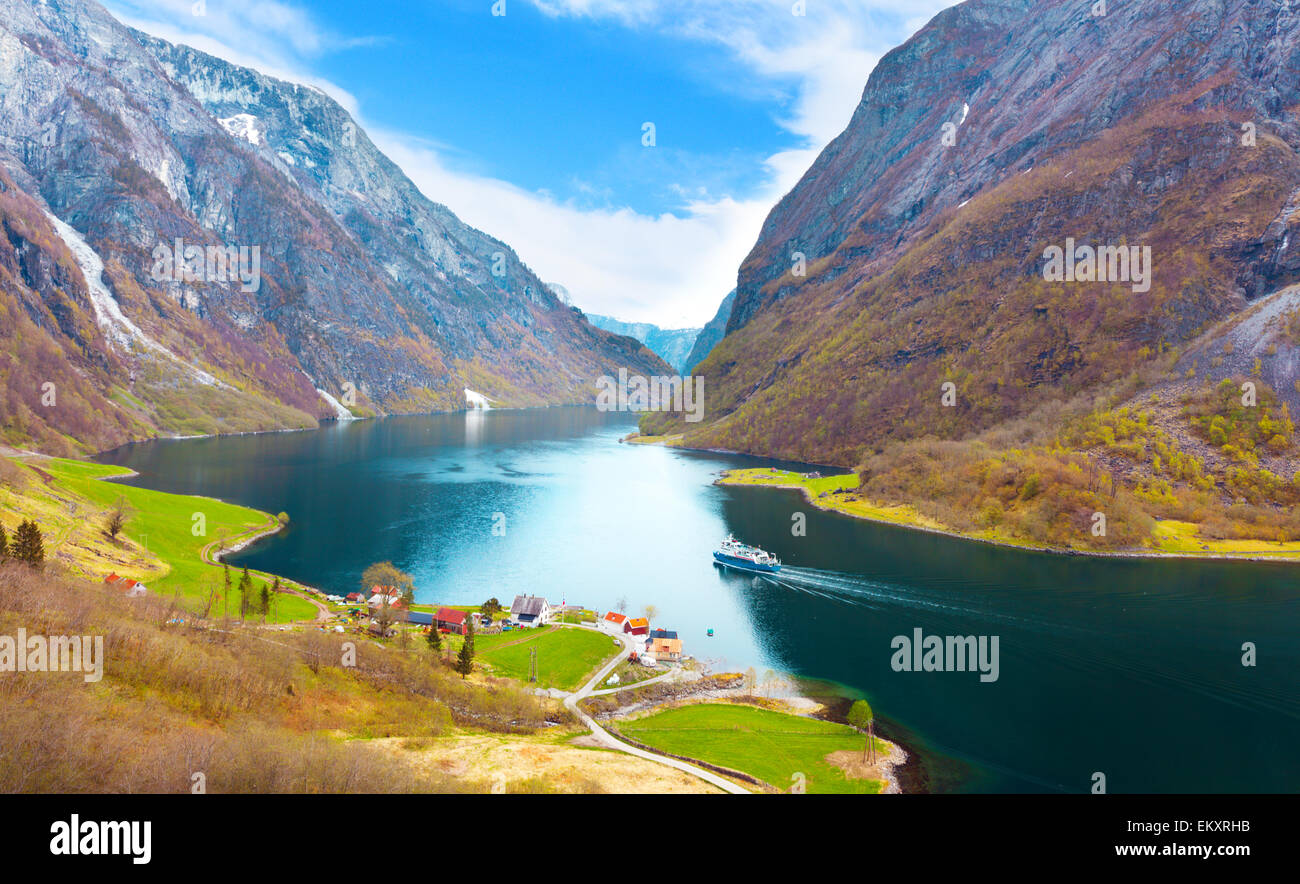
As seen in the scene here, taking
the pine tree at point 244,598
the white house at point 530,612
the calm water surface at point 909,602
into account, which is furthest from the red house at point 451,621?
the pine tree at point 244,598

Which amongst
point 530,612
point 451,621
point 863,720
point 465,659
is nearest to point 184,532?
point 451,621

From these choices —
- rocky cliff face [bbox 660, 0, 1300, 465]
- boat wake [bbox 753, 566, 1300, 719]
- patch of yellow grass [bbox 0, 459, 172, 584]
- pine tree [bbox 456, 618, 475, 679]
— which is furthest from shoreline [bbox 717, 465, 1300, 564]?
patch of yellow grass [bbox 0, 459, 172, 584]

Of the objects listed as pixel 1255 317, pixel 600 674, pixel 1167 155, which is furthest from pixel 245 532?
pixel 1167 155

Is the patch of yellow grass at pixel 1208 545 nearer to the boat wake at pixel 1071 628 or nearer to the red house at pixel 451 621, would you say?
the boat wake at pixel 1071 628

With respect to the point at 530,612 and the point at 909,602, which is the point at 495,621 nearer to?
the point at 530,612

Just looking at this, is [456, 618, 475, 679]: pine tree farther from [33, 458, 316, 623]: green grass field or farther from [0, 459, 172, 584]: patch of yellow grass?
[0, 459, 172, 584]: patch of yellow grass

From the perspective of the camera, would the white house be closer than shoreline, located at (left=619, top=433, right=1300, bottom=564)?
Yes
